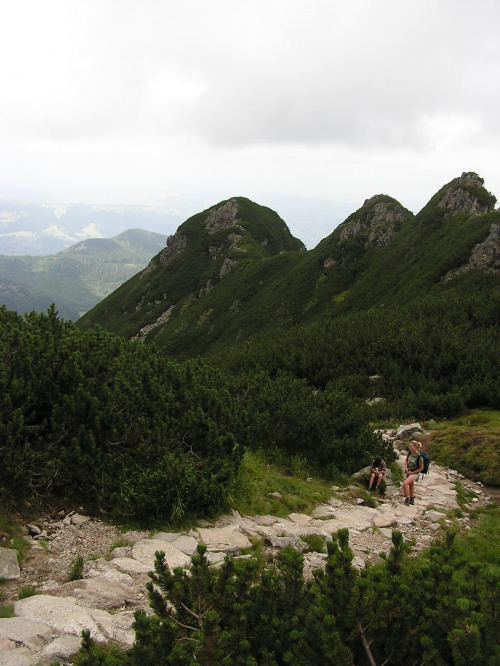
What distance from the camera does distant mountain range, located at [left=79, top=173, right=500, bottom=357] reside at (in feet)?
171

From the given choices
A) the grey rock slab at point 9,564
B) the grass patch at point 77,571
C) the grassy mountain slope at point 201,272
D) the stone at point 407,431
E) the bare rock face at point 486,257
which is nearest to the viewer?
the grey rock slab at point 9,564

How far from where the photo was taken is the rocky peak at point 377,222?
73.9m

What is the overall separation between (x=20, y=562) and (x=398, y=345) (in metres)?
22.2

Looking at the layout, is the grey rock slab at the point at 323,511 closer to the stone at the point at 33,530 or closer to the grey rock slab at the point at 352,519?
the grey rock slab at the point at 352,519

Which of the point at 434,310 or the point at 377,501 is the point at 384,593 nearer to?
the point at 377,501

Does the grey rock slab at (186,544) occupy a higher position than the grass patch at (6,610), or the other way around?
the grass patch at (6,610)

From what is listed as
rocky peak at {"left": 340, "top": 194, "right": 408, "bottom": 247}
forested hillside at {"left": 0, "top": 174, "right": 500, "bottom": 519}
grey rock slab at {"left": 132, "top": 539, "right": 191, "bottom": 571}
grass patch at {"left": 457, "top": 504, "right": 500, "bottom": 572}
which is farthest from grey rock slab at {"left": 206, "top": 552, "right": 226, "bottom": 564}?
rocky peak at {"left": 340, "top": 194, "right": 408, "bottom": 247}

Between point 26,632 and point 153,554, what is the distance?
91.1 inches

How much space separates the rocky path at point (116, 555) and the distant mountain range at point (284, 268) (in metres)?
33.5

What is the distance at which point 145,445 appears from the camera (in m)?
7.91

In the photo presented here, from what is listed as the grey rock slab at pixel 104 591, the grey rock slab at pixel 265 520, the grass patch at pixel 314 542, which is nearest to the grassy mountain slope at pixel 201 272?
the grey rock slab at pixel 265 520

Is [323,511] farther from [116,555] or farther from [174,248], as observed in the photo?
[174,248]

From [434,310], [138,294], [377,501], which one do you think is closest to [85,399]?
[377,501]

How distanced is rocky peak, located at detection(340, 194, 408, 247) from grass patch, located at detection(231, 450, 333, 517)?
2618 inches
